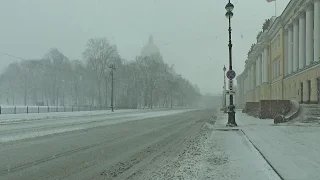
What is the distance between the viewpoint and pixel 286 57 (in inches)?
2356

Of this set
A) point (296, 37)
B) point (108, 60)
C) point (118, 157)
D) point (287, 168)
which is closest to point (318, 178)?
point (287, 168)

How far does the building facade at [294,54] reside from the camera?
137 ft

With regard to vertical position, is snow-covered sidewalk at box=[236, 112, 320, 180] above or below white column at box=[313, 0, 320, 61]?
below

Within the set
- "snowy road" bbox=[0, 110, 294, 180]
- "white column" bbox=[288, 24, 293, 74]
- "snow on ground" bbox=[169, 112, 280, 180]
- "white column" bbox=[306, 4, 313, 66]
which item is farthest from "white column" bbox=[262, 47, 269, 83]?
"snow on ground" bbox=[169, 112, 280, 180]

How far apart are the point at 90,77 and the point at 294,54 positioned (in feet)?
198

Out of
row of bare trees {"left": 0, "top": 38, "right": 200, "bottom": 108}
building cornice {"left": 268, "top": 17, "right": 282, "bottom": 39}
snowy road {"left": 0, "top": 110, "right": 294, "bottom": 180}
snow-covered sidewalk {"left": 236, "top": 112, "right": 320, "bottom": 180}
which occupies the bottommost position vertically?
snowy road {"left": 0, "top": 110, "right": 294, "bottom": 180}

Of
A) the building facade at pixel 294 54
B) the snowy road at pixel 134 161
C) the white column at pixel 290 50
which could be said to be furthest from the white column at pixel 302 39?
the snowy road at pixel 134 161

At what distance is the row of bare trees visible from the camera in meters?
94.2

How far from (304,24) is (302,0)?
10.3ft

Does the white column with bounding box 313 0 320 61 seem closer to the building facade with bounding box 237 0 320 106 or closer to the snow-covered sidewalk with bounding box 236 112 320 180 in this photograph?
the building facade with bounding box 237 0 320 106

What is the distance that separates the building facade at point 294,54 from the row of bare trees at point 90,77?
37.3 m

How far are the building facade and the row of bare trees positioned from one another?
37.3 m

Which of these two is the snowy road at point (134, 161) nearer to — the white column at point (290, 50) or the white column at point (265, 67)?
the white column at point (290, 50)

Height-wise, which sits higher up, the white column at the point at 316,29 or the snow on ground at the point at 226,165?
the white column at the point at 316,29
